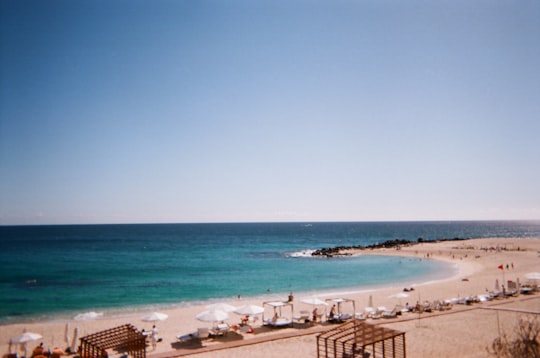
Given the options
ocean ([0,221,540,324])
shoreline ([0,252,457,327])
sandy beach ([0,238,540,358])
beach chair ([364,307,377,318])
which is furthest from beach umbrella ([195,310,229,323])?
ocean ([0,221,540,324])

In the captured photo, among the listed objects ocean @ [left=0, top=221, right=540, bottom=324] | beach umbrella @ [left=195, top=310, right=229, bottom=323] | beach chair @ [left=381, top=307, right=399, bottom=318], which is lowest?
ocean @ [left=0, top=221, right=540, bottom=324]

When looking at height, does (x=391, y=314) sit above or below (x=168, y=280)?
above

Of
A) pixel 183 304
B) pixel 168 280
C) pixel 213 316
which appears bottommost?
pixel 168 280

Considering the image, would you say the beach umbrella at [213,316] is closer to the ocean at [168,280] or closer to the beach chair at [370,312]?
the beach chair at [370,312]

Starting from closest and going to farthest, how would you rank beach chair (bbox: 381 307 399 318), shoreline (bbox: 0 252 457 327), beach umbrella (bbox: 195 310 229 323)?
beach umbrella (bbox: 195 310 229 323), beach chair (bbox: 381 307 399 318), shoreline (bbox: 0 252 457 327)

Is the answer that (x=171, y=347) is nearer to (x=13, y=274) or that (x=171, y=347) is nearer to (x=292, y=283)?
(x=292, y=283)

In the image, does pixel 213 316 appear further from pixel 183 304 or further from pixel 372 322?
pixel 183 304

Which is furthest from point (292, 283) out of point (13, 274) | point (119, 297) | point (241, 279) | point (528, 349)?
point (13, 274)

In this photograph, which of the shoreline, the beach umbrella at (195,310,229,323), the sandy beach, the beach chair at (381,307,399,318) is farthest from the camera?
the shoreline

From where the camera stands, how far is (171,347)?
15953mm

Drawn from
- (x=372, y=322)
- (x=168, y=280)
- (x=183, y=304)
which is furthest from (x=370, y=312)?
(x=168, y=280)

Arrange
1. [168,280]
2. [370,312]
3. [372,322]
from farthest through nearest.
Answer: [168,280] → [370,312] → [372,322]

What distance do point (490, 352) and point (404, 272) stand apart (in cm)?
3321

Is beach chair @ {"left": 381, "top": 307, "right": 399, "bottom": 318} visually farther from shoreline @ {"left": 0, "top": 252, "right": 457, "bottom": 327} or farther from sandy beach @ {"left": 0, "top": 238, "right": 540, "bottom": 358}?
shoreline @ {"left": 0, "top": 252, "right": 457, "bottom": 327}
